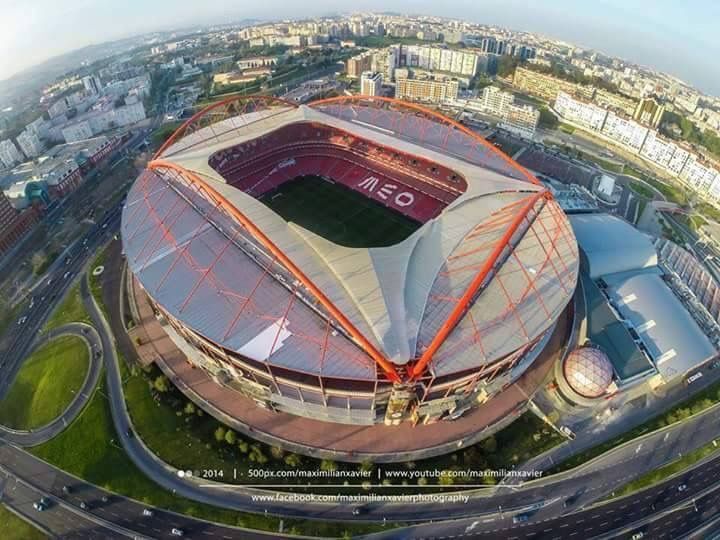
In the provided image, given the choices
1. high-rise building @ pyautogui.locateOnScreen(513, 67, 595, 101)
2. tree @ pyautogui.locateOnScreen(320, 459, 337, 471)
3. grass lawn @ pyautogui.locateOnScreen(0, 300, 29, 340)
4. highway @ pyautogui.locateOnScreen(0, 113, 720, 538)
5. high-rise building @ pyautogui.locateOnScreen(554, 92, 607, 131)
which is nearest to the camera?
highway @ pyautogui.locateOnScreen(0, 113, 720, 538)

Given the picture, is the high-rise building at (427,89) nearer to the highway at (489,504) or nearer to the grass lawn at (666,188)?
the grass lawn at (666,188)

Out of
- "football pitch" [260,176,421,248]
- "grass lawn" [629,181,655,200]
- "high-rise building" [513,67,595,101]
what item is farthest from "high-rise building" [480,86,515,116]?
"football pitch" [260,176,421,248]

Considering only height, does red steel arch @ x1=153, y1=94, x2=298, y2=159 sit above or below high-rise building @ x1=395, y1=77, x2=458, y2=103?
above

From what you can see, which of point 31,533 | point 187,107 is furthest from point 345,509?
point 187,107

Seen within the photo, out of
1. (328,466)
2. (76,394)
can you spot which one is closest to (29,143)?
(76,394)

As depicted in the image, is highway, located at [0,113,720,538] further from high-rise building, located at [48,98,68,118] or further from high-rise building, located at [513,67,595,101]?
high-rise building, located at [513,67,595,101]

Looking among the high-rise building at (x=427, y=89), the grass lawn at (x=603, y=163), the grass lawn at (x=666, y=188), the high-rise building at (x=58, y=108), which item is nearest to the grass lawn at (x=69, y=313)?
the high-rise building at (x=58, y=108)

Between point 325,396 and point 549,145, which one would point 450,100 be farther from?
point 325,396
